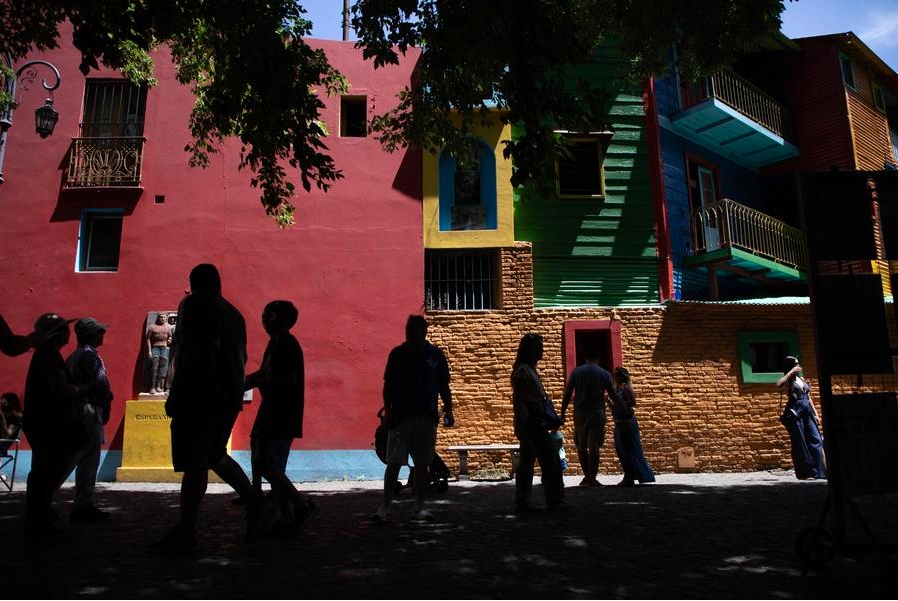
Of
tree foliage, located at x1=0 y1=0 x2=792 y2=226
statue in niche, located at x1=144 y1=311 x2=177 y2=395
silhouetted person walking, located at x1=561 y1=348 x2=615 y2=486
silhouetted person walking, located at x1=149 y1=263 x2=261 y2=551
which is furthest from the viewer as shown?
statue in niche, located at x1=144 y1=311 x2=177 y2=395

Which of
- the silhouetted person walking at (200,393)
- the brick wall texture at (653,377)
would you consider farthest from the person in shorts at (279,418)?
the brick wall texture at (653,377)

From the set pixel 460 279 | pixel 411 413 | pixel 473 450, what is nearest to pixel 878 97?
pixel 460 279

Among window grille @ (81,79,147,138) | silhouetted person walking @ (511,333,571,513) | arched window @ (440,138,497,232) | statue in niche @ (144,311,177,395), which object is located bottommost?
silhouetted person walking @ (511,333,571,513)

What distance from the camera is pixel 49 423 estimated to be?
4770 mm

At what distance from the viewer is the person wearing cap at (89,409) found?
552 centimetres

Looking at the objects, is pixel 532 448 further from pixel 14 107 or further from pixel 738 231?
pixel 738 231

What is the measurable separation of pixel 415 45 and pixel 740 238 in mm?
9459

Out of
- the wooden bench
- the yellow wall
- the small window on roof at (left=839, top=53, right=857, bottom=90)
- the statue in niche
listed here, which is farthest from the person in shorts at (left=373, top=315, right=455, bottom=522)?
the small window on roof at (left=839, top=53, right=857, bottom=90)

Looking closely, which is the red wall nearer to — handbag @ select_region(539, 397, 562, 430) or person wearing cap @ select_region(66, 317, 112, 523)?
person wearing cap @ select_region(66, 317, 112, 523)

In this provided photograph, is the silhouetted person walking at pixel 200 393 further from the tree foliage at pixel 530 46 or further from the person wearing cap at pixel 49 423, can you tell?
the tree foliage at pixel 530 46

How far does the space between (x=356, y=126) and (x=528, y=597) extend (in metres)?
12.0

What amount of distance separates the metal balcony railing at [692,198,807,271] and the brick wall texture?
1.82 meters

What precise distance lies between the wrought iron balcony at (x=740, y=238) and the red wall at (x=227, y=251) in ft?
20.8

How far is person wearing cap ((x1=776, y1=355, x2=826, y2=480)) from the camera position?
9.42 metres
